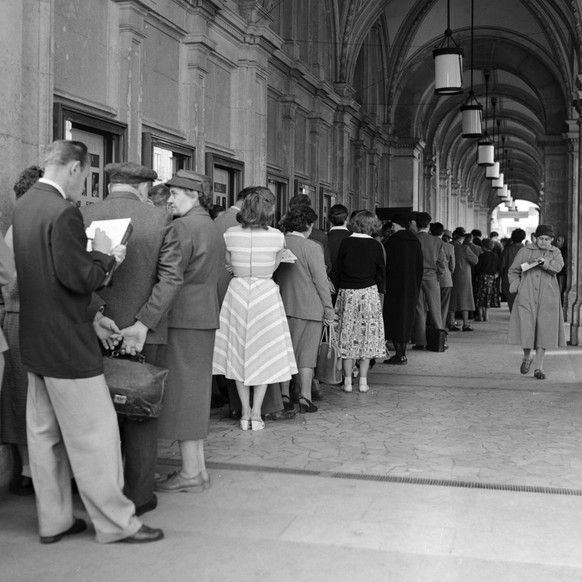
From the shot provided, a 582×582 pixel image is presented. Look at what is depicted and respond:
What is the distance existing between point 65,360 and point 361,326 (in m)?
4.96

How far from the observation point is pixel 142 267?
4625 mm

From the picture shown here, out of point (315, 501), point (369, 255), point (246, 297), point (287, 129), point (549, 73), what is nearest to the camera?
point (315, 501)

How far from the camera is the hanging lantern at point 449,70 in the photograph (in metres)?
14.0

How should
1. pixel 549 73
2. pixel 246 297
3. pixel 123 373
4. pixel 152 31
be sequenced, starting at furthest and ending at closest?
pixel 549 73 → pixel 152 31 → pixel 246 297 → pixel 123 373

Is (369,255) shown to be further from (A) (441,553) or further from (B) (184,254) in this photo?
(A) (441,553)

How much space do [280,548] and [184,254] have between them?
166 cm

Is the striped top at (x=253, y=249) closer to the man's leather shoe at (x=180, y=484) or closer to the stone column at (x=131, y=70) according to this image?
the man's leather shoe at (x=180, y=484)

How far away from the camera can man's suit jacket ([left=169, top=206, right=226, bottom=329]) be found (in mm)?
5047

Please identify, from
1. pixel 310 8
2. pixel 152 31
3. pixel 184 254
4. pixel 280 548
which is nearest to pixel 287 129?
pixel 310 8

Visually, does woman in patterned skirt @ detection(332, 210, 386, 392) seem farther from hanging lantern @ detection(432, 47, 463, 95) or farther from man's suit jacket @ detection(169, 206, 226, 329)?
hanging lantern @ detection(432, 47, 463, 95)

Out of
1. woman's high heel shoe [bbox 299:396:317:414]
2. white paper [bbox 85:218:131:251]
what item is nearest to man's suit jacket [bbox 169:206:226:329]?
white paper [bbox 85:218:131:251]

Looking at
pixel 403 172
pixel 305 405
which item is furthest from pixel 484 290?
pixel 305 405

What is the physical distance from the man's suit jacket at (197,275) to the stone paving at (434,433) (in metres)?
1.13

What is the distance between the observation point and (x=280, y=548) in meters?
4.14
